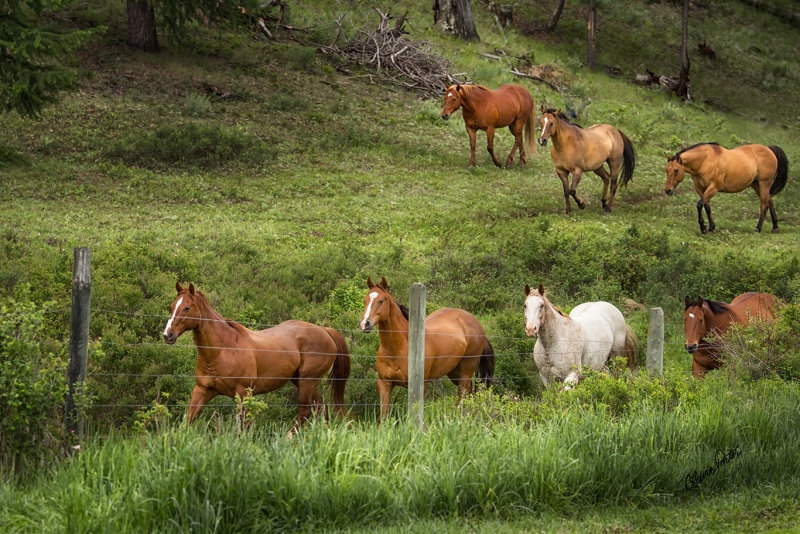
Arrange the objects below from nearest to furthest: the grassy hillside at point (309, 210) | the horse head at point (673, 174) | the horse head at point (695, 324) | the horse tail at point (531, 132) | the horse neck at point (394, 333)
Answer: the horse neck at point (394, 333), the horse head at point (695, 324), the grassy hillside at point (309, 210), the horse head at point (673, 174), the horse tail at point (531, 132)

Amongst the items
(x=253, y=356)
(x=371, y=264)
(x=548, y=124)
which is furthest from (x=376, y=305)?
(x=548, y=124)

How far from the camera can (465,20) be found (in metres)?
36.7

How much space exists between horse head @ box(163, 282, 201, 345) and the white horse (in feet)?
12.6

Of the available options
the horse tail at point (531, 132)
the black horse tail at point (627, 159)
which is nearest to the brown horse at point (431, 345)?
the black horse tail at point (627, 159)

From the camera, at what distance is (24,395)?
8180mm

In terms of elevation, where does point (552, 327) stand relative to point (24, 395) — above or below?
below

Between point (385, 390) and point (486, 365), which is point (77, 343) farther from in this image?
point (486, 365)

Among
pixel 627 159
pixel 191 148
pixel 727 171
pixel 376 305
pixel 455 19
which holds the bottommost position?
pixel 376 305

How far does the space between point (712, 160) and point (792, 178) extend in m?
7.42

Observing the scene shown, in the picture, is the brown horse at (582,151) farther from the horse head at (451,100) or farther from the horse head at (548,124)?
the horse head at (451,100)

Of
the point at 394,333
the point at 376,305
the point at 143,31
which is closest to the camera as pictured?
the point at 376,305

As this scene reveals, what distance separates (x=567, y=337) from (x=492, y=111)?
1406 cm

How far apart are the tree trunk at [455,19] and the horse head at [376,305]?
2677 cm

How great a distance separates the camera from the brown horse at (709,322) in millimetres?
13234
